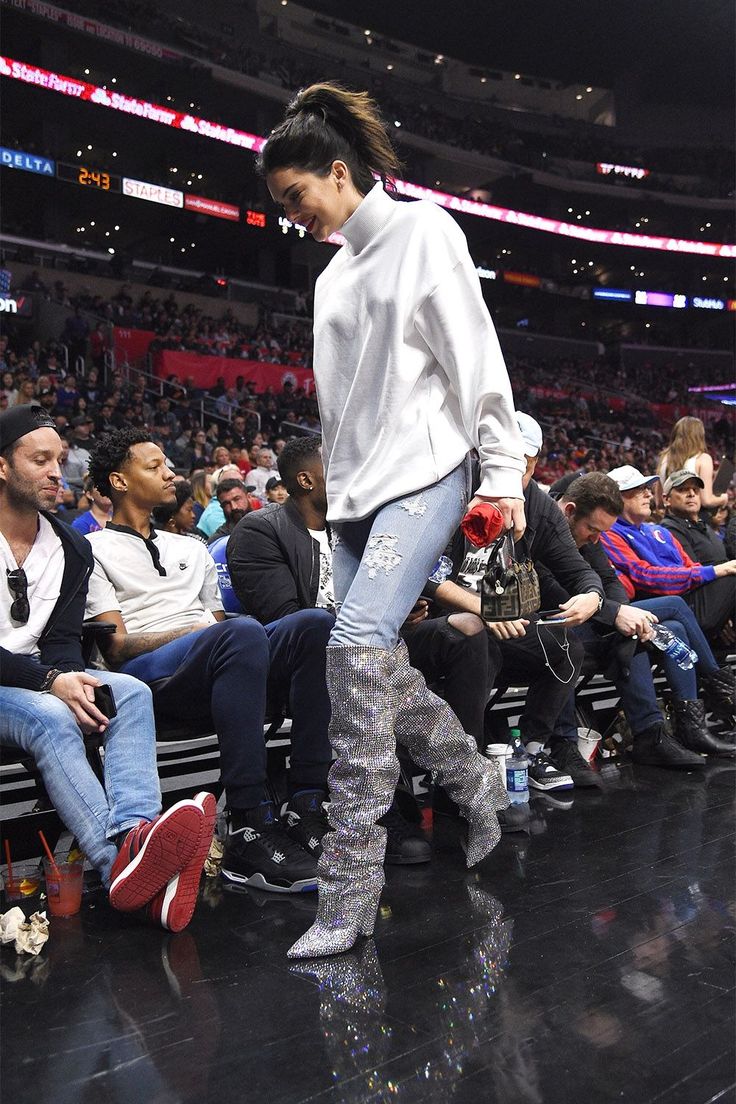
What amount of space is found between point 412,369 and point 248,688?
3.00 feet

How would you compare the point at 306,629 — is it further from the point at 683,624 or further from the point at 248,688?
the point at 683,624

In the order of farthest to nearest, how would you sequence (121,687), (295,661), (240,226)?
(240,226)
(295,661)
(121,687)

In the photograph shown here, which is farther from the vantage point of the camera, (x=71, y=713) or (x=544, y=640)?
(x=544, y=640)

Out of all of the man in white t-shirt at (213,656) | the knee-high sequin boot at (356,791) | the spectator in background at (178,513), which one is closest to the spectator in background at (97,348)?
the spectator in background at (178,513)

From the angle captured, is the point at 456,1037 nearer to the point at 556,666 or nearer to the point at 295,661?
the point at 295,661

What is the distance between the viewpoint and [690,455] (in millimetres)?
5113

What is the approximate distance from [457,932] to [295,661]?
887 millimetres

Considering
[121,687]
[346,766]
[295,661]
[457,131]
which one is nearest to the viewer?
[346,766]

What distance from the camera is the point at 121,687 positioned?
217 cm

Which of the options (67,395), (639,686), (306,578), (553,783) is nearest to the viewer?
(306,578)

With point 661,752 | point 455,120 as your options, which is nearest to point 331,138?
point 661,752

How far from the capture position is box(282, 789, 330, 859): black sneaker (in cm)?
228

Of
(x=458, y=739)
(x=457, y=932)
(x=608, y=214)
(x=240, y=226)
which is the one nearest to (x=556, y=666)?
(x=458, y=739)

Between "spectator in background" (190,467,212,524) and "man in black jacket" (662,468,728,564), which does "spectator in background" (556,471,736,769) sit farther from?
"spectator in background" (190,467,212,524)
